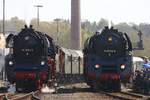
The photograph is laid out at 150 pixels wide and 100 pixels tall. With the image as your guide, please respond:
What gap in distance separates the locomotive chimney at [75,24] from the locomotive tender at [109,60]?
56.9 meters

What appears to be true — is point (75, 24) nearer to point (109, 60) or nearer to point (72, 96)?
point (109, 60)

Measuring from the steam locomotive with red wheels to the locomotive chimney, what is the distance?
5727 centimetres

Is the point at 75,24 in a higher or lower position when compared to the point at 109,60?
higher

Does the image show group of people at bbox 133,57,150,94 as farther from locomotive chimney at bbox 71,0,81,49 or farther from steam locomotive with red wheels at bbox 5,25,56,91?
locomotive chimney at bbox 71,0,81,49

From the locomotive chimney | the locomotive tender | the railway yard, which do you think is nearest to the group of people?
the locomotive tender

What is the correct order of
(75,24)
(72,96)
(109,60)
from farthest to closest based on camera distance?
1. (75,24)
2. (109,60)
3. (72,96)

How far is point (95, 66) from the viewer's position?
87.8 ft

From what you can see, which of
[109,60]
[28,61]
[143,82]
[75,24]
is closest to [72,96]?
[143,82]

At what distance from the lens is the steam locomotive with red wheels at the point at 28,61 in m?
26.2

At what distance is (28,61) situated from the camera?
1046 inches

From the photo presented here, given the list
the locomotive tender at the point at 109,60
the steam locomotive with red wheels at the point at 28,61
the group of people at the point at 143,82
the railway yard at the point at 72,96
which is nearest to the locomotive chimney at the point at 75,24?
the group of people at the point at 143,82

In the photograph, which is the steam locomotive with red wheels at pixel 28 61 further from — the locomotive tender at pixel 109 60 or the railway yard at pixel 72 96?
the railway yard at pixel 72 96

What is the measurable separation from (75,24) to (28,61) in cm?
5839

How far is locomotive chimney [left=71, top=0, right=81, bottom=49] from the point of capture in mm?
84500
